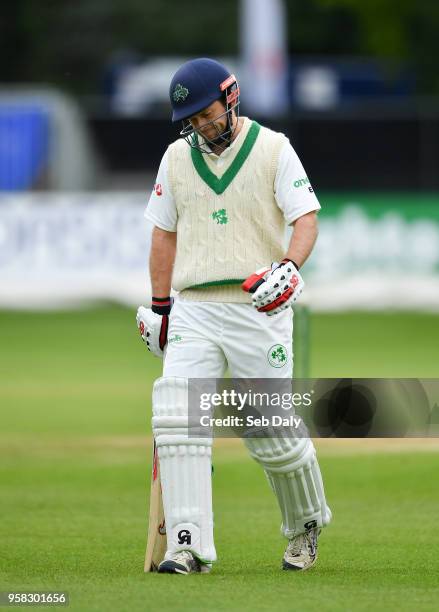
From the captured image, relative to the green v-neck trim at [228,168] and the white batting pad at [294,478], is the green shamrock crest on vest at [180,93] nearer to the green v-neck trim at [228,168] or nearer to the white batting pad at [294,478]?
the green v-neck trim at [228,168]

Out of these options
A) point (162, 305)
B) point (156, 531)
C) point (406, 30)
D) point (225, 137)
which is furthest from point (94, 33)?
point (156, 531)

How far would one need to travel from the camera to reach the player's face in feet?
21.0

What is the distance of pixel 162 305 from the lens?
6.67 metres

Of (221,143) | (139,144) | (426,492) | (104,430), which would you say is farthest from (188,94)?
(139,144)

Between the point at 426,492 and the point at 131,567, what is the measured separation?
2.78m

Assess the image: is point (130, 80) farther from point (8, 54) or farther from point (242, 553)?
point (242, 553)

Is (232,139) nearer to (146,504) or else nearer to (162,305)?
(162,305)

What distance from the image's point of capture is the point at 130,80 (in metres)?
35.9

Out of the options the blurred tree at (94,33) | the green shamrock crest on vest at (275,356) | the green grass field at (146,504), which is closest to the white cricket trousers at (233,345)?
the green shamrock crest on vest at (275,356)

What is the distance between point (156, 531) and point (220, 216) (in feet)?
4.29

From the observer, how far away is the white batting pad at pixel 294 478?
6.34 meters

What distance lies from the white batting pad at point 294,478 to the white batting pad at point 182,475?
9.9 inches

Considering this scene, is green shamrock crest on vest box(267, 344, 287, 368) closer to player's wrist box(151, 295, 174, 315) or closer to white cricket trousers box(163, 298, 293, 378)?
white cricket trousers box(163, 298, 293, 378)

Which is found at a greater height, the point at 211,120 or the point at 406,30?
the point at 406,30
